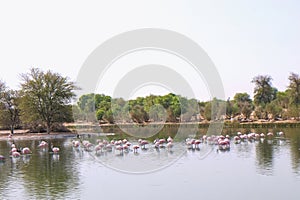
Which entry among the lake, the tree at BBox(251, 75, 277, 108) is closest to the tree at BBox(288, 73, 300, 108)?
the tree at BBox(251, 75, 277, 108)

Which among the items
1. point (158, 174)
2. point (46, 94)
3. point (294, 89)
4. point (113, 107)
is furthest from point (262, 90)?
point (158, 174)

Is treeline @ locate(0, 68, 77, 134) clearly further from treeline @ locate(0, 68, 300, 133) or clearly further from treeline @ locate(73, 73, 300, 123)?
treeline @ locate(73, 73, 300, 123)

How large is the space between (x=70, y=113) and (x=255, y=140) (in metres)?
28.0

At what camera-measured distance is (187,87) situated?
4422 centimetres

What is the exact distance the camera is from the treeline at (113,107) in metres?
55.9

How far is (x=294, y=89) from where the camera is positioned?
7469cm

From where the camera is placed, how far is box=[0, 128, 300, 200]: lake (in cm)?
1719

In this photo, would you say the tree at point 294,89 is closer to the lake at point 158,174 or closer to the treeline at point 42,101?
the treeline at point 42,101

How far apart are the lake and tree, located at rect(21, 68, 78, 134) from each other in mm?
24546

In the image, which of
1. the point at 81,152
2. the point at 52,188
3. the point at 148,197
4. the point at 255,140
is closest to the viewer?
the point at 148,197

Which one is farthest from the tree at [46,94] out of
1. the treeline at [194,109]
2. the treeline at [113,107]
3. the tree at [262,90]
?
the tree at [262,90]

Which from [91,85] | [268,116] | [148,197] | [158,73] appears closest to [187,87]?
[158,73]

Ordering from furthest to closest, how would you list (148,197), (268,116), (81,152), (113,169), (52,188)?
(268,116) < (81,152) < (113,169) < (52,188) < (148,197)

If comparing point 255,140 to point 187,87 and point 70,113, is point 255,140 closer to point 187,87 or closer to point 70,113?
point 187,87
